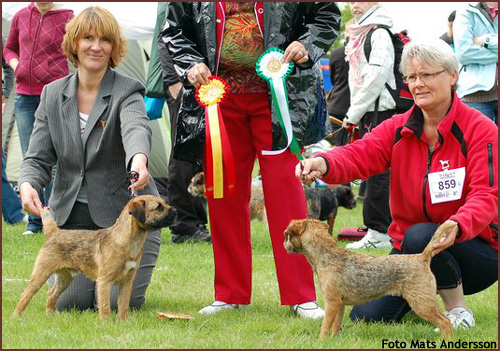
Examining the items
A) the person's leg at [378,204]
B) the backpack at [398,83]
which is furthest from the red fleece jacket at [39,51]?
the person's leg at [378,204]

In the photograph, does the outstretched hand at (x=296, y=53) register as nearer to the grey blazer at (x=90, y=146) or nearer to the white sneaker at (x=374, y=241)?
the grey blazer at (x=90, y=146)

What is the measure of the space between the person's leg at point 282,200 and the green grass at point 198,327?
164 millimetres

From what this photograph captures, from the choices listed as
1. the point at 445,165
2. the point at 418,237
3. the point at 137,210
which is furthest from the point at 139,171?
the point at 445,165

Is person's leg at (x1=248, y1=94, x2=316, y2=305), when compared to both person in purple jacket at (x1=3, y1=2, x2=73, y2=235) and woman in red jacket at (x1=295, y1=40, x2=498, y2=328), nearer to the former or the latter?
woman in red jacket at (x1=295, y1=40, x2=498, y2=328)

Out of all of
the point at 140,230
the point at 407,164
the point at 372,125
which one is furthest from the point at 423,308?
the point at 372,125

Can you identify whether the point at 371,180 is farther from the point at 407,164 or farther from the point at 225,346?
the point at 225,346

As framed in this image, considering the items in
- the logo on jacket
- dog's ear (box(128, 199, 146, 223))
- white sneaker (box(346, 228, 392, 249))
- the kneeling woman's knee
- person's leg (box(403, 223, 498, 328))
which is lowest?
white sneaker (box(346, 228, 392, 249))

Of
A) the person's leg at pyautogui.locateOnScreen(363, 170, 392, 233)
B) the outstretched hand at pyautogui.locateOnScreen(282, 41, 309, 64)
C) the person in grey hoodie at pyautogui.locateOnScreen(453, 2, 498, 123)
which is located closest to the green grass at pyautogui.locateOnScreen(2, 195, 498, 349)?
the outstretched hand at pyautogui.locateOnScreen(282, 41, 309, 64)

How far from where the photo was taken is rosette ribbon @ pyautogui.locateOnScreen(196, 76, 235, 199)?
425 cm

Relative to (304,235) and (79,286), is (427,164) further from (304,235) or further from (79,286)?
(79,286)

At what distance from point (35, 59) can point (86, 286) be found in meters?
3.84

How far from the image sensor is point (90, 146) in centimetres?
440

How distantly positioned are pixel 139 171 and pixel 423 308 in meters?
1.56

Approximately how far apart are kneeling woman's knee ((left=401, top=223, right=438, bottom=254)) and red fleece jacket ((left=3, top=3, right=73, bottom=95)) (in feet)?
15.7
